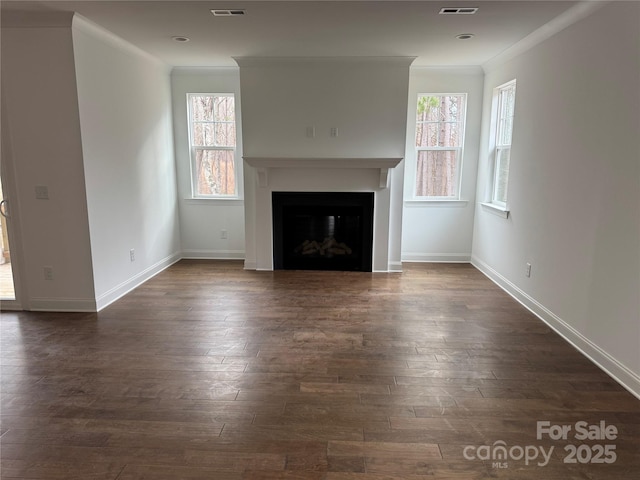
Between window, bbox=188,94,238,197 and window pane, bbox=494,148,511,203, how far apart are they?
3.37 metres

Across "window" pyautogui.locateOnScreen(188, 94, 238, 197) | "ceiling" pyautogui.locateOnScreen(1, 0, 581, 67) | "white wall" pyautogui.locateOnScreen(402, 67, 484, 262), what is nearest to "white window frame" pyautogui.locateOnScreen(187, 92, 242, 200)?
"window" pyautogui.locateOnScreen(188, 94, 238, 197)

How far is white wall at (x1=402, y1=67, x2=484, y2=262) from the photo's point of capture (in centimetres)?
529

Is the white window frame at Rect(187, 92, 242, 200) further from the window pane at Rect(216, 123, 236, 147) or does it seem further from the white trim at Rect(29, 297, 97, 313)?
the white trim at Rect(29, 297, 97, 313)

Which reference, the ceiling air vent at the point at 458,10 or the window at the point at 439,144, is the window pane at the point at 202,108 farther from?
the ceiling air vent at the point at 458,10

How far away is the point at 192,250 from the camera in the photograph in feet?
19.2

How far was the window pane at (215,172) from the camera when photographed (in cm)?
561

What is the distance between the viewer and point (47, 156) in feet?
11.5

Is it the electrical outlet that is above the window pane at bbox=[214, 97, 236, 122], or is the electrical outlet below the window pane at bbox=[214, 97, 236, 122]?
below

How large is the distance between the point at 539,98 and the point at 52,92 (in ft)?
13.9

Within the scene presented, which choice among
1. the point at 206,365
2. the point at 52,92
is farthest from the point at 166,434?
the point at 52,92

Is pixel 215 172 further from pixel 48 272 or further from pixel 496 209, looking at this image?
pixel 496 209

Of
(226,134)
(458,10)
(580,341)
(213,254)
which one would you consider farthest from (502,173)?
(213,254)

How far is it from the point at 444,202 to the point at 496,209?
0.94 m

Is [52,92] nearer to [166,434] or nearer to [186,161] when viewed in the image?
[186,161]
